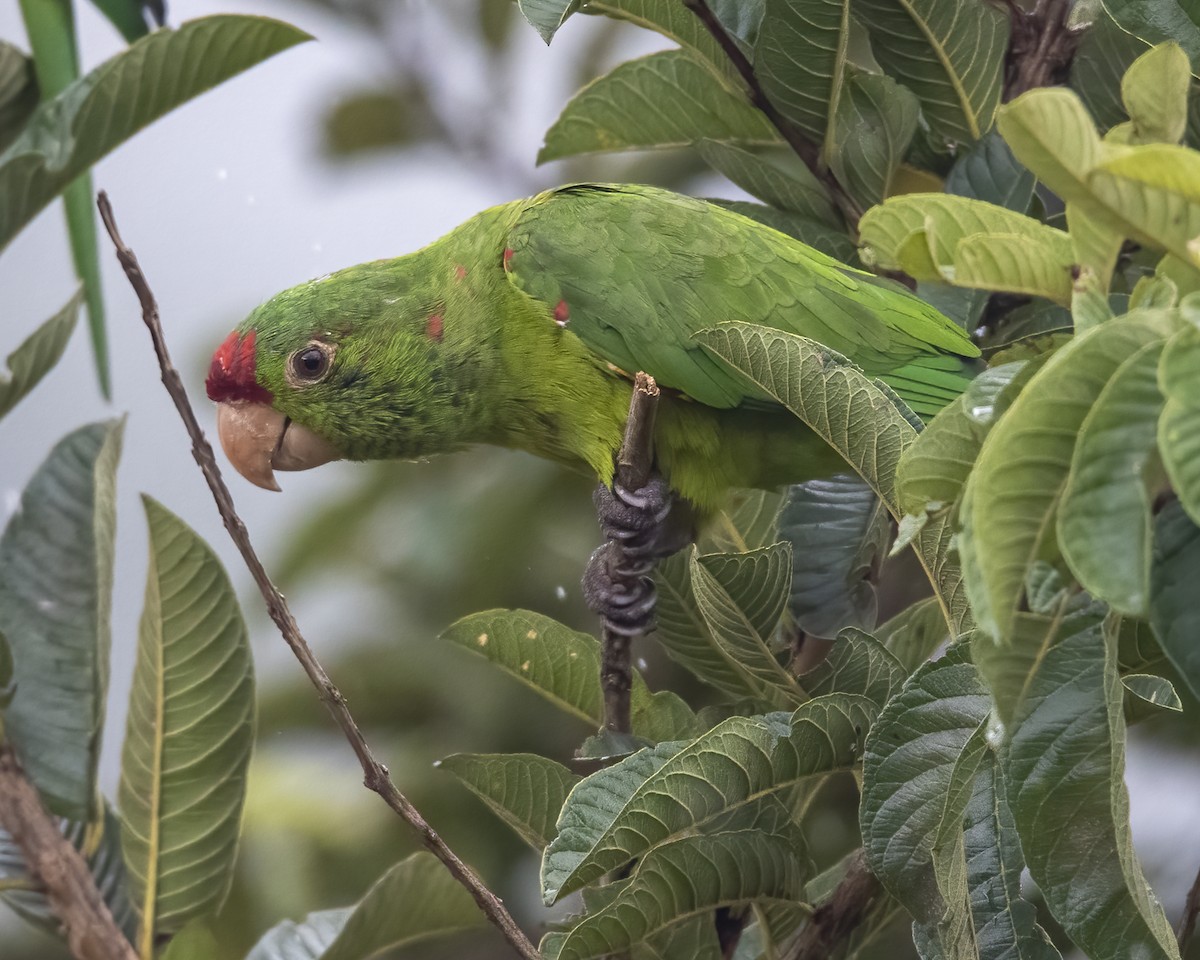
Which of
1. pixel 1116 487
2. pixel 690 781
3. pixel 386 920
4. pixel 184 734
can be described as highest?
pixel 1116 487

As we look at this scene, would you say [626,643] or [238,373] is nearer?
[626,643]

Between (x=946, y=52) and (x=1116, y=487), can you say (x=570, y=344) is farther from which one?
(x=1116, y=487)

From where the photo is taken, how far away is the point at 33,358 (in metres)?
1.11

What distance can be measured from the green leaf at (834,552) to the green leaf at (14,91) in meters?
1.02

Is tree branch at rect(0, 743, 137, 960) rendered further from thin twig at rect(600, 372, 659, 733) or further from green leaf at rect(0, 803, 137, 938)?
thin twig at rect(600, 372, 659, 733)

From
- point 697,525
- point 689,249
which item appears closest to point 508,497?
point 697,525


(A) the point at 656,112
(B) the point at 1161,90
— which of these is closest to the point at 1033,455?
(B) the point at 1161,90

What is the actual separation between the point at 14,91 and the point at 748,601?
3.58 feet

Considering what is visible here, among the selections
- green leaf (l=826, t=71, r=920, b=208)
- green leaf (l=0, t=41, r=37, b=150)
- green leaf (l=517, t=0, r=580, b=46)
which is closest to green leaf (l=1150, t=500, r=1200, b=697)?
green leaf (l=517, t=0, r=580, b=46)

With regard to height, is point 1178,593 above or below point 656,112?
below

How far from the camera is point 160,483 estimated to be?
206 cm

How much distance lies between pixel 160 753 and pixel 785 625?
1.71 ft

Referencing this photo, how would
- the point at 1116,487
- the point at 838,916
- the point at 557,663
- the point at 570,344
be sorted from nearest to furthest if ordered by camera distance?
the point at 1116,487 < the point at 838,916 < the point at 557,663 < the point at 570,344

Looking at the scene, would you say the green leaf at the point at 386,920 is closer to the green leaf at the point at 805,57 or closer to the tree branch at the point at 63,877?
the tree branch at the point at 63,877
